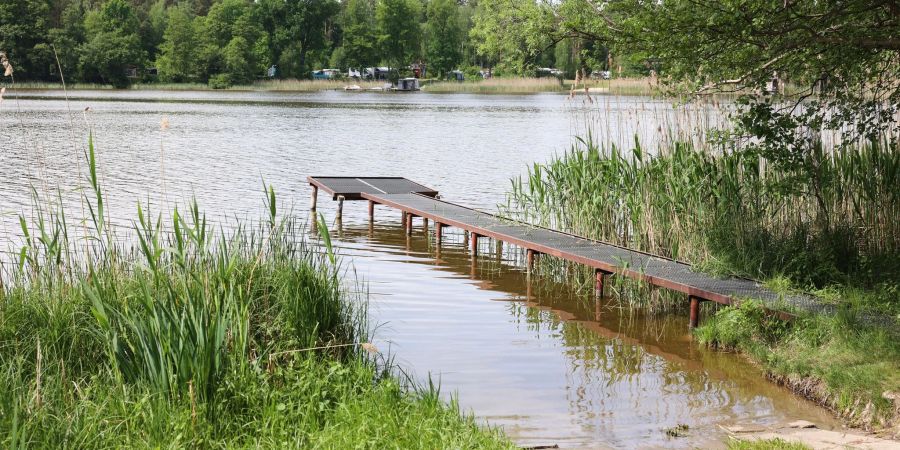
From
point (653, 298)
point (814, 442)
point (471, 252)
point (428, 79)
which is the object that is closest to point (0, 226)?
point (471, 252)

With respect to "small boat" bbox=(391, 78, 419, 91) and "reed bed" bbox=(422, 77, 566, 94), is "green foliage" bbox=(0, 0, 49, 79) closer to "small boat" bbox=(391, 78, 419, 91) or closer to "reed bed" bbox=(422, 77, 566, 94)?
"small boat" bbox=(391, 78, 419, 91)

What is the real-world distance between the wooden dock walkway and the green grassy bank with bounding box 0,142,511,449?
3171mm

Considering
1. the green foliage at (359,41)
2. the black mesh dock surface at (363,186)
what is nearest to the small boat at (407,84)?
the green foliage at (359,41)

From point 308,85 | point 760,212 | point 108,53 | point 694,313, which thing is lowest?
point 694,313

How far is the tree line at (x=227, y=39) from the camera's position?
234 feet

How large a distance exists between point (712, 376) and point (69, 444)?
4.61 metres

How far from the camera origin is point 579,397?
6.70m

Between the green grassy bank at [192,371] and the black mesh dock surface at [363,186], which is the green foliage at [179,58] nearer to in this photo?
the black mesh dock surface at [363,186]

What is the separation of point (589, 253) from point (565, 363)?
87.7 inches

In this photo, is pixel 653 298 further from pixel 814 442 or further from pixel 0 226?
pixel 0 226

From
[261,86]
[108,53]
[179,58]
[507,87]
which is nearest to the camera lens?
[108,53]

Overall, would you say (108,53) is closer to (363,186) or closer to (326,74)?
(326,74)

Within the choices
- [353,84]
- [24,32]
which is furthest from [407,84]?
[24,32]

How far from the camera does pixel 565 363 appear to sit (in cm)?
759
